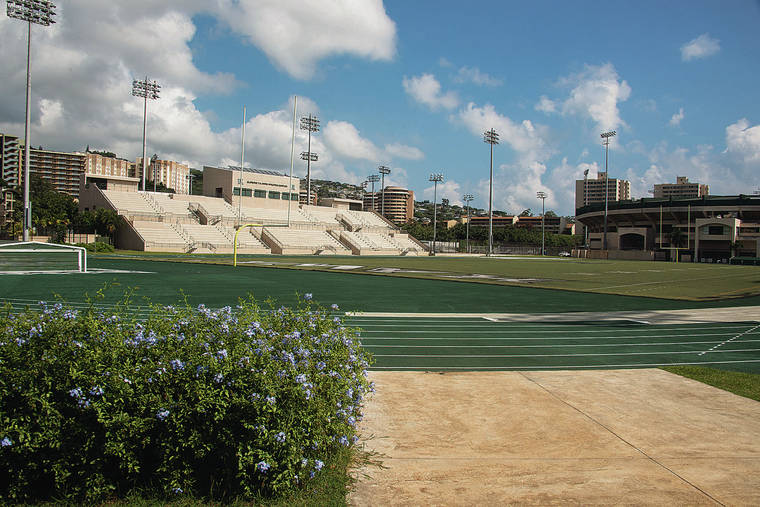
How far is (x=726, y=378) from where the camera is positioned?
7.59m

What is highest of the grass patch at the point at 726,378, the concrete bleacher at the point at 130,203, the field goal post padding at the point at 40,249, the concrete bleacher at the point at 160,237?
the concrete bleacher at the point at 130,203

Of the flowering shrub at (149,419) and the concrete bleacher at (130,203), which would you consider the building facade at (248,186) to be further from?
the flowering shrub at (149,419)

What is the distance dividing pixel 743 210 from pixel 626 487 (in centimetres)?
11599

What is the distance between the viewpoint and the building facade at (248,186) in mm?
86188

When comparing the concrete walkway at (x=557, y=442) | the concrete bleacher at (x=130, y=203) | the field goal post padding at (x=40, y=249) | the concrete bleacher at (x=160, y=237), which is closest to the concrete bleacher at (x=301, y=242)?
the concrete bleacher at (x=160, y=237)

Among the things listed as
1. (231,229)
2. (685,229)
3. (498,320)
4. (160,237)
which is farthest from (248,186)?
(685,229)

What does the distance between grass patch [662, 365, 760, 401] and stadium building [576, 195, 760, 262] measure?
3572 inches

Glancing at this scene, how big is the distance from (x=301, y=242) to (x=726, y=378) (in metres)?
70.6

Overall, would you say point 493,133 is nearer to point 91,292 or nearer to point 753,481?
point 91,292

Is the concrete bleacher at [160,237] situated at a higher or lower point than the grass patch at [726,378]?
higher

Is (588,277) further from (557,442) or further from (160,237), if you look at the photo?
(160,237)

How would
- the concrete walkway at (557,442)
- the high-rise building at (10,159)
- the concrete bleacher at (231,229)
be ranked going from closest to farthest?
the concrete walkway at (557,442), the concrete bleacher at (231,229), the high-rise building at (10,159)

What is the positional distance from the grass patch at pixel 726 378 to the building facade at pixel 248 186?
7948 centimetres

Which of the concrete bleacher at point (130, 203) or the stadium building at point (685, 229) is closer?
the concrete bleacher at point (130, 203)
